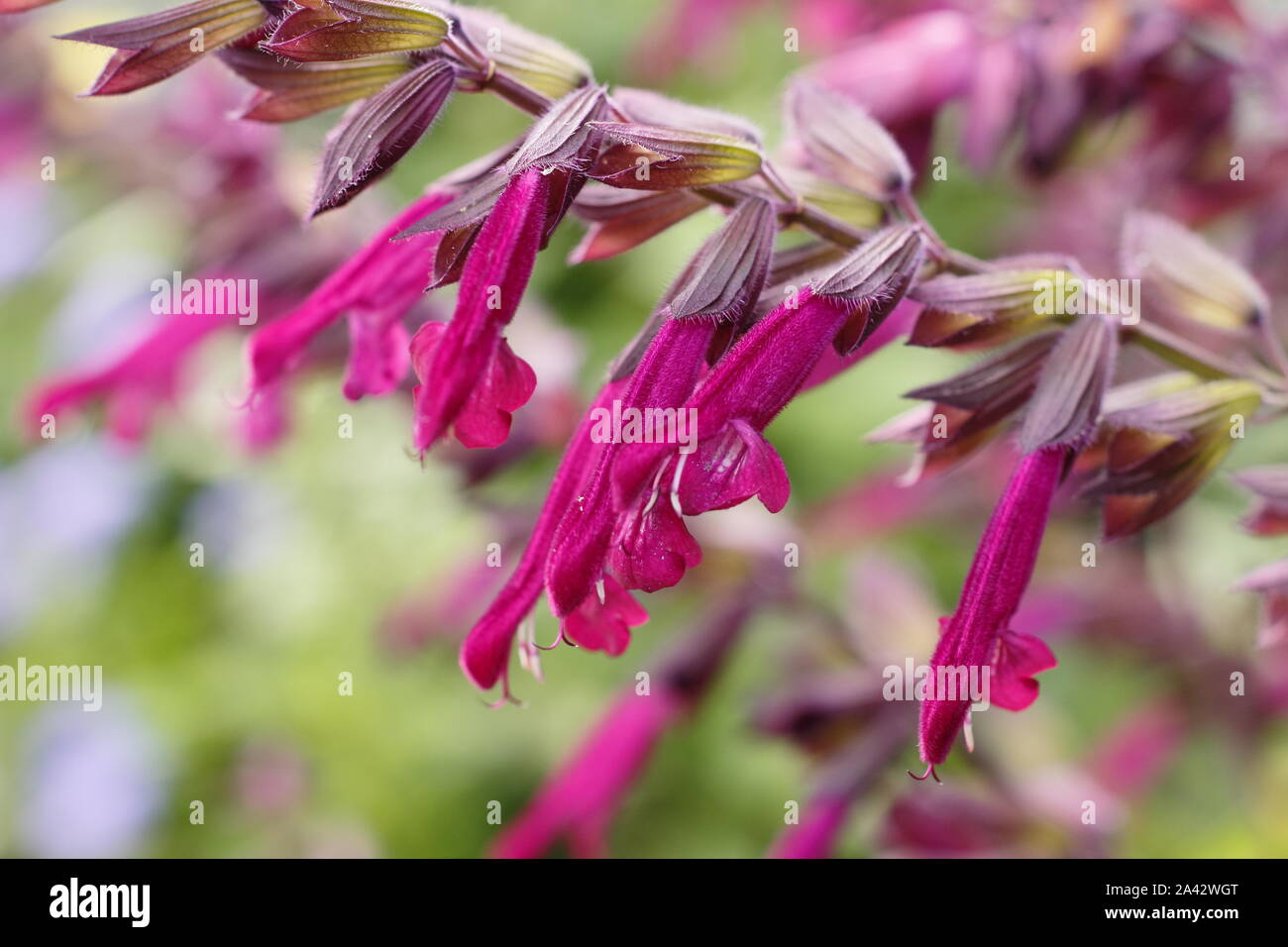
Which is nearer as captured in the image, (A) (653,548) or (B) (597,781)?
(A) (653,548)

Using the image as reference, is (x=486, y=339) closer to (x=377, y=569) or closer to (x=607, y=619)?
(x=607, y=619)

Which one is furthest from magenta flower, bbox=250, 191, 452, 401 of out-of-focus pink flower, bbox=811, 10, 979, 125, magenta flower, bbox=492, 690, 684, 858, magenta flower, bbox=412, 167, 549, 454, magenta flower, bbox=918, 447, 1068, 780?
magenta flower, bbox=492, 690, 684, 858

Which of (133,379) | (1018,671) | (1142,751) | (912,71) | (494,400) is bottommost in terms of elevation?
(1142,751)

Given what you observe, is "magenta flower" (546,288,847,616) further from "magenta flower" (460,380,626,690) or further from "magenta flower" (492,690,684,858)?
"magenta flower" (492,690,684,858)

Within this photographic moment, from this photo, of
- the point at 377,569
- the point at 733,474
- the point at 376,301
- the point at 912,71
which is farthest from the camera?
the point at 377,569

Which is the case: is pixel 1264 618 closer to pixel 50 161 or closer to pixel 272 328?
pixel 272 328

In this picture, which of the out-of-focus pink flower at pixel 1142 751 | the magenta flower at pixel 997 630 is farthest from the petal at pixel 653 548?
the out-of-focus pink flower at pixel 1142 751

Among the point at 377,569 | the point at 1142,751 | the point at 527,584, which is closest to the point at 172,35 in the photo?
the point at 527,584

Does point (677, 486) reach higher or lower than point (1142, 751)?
higher
